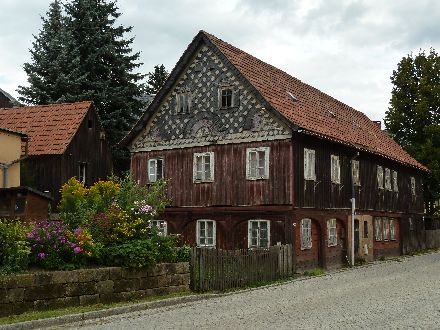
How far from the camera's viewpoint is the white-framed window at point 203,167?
1036 inches

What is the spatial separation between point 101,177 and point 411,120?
77.7 ft

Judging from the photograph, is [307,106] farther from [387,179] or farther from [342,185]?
[387,179]

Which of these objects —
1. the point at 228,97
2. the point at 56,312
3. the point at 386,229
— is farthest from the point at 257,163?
the point at 56,312

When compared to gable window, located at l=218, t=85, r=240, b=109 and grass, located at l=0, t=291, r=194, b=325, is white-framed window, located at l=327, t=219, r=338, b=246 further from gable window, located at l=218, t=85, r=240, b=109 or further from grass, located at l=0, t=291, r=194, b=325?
grass, located at l=0, t=291, r=194, b=325

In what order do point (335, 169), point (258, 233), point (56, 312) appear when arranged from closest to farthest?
point (56, 312) < point (258, 233) < point (335, 169)

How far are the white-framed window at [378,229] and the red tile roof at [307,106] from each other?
3494mm

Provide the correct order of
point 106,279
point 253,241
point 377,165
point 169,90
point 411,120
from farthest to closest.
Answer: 1. point 411,120
2. point 377,165
3. point 169,90
4. point 253,241
5. point 106,279

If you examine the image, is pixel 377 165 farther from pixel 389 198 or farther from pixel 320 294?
pixel 320 294

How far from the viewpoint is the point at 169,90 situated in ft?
90.5

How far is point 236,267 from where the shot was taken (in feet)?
60.1

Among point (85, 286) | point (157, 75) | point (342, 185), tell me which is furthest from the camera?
point (157, 75)

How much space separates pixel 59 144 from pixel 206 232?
33.3ft

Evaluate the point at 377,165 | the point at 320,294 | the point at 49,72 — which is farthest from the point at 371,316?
the point at 49,72

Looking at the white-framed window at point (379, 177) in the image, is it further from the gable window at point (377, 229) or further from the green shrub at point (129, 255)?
the green shrub at point (129, 255)
